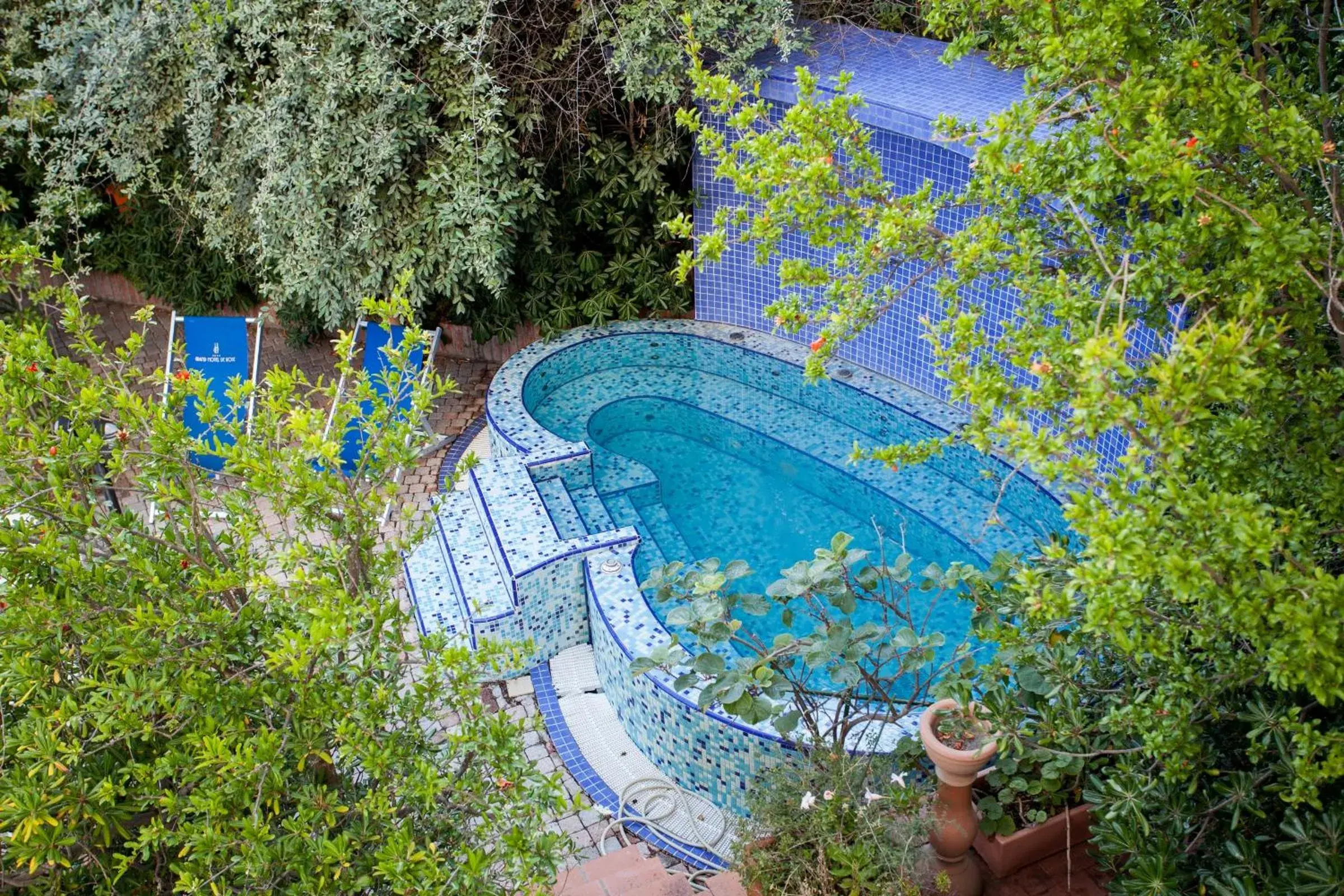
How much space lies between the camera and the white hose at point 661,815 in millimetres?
5219

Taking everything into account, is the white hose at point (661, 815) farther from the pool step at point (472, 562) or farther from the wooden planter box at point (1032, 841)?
the wooden planter box at point (1032, 841)

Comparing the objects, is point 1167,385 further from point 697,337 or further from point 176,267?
point 176,267

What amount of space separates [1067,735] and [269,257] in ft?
22.5

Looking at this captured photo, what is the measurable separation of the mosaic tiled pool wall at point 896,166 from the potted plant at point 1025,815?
3.16 metres

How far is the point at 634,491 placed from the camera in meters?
7.55

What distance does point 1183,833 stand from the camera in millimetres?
3146

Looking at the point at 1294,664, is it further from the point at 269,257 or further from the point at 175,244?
the point at 175,244

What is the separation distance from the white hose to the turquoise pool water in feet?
3.44

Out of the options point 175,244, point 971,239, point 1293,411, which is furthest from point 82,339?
point 175,244

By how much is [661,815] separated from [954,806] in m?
2.07

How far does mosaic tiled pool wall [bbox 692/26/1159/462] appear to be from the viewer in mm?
7215

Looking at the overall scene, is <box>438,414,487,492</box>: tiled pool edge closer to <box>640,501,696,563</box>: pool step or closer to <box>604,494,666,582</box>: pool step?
<box>604,494,666,582</box>: pool step

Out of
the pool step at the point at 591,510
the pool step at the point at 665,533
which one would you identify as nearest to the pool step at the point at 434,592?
the pool step at the point at 591,510

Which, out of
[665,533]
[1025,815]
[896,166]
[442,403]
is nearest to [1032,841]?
[1025,815]
